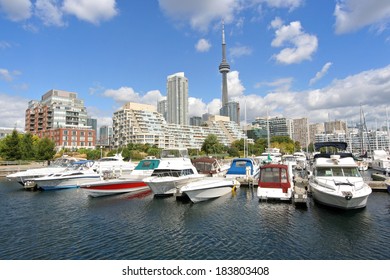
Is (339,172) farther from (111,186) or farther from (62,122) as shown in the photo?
Result: (62,122)

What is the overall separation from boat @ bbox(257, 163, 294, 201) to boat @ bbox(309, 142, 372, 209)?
2.24 m

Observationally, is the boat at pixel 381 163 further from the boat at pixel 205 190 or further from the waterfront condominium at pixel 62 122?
the waterfront condominium at pixel 62 122

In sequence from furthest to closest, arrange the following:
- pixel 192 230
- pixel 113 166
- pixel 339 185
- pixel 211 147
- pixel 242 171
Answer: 1. pixel 211 147
2. pixel 113 166
3. pixel 242 171
4. pixel 339 185
5. pixel 192 230

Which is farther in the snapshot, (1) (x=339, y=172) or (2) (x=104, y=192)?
(2) (x=104, y=192)

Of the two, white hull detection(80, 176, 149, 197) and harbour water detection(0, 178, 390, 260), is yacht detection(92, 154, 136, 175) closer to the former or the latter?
white hull detection(80, 176, 149, 197)

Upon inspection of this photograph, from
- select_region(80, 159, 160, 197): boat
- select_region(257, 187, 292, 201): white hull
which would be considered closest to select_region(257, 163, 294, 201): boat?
select_region(257, 187, 292, 201): white hull

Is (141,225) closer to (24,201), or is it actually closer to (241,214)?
(241,214)

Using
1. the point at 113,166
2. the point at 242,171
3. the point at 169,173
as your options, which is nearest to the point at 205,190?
the point at 169,173

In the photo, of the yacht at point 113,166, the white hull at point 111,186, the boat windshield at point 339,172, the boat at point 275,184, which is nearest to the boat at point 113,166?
the yacht at point 113,166

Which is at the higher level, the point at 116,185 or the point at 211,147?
the point at 211,147

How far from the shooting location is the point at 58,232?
15.3 m

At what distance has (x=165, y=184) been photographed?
82.1ft

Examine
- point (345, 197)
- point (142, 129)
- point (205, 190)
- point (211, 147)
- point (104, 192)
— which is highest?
point (142, 129)

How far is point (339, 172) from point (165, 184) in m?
15.9
